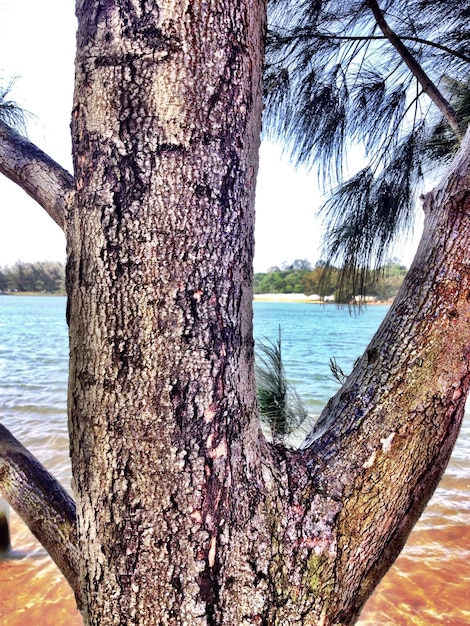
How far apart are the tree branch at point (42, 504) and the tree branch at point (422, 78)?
1084 mm

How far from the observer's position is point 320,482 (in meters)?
0.56

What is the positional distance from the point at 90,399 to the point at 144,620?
22 cm

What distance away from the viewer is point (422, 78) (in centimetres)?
127

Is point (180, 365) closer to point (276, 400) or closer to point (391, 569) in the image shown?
point (276, 400)

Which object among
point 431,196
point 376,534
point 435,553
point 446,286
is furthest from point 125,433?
point 435,553

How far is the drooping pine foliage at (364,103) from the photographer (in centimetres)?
153

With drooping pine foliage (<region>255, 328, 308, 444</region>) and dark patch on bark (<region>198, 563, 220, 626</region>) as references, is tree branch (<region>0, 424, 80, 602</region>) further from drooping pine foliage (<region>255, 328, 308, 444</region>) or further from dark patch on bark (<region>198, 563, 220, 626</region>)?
drooping pine foliage (<region>255, 328, 308, 444</region>)

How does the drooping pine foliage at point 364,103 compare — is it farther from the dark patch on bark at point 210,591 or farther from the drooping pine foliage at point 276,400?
the dark patch on bark at point 210,591

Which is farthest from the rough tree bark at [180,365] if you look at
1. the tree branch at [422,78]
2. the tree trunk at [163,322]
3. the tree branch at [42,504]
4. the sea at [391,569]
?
the sea at [391,569]

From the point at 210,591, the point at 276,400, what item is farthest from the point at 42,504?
the point at 276,400

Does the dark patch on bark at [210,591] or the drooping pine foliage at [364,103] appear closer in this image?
the dark patch on bark at [210,591]

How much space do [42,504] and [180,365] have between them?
1.11ft

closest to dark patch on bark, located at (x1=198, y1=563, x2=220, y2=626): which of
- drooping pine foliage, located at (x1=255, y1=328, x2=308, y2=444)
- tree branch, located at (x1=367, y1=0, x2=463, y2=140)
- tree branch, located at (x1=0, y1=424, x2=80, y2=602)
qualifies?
tree branch, located at (x1=0, y1=424, x2=80, y2=602)

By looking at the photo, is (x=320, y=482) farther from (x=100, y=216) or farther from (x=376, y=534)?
(x=100, y=216)
